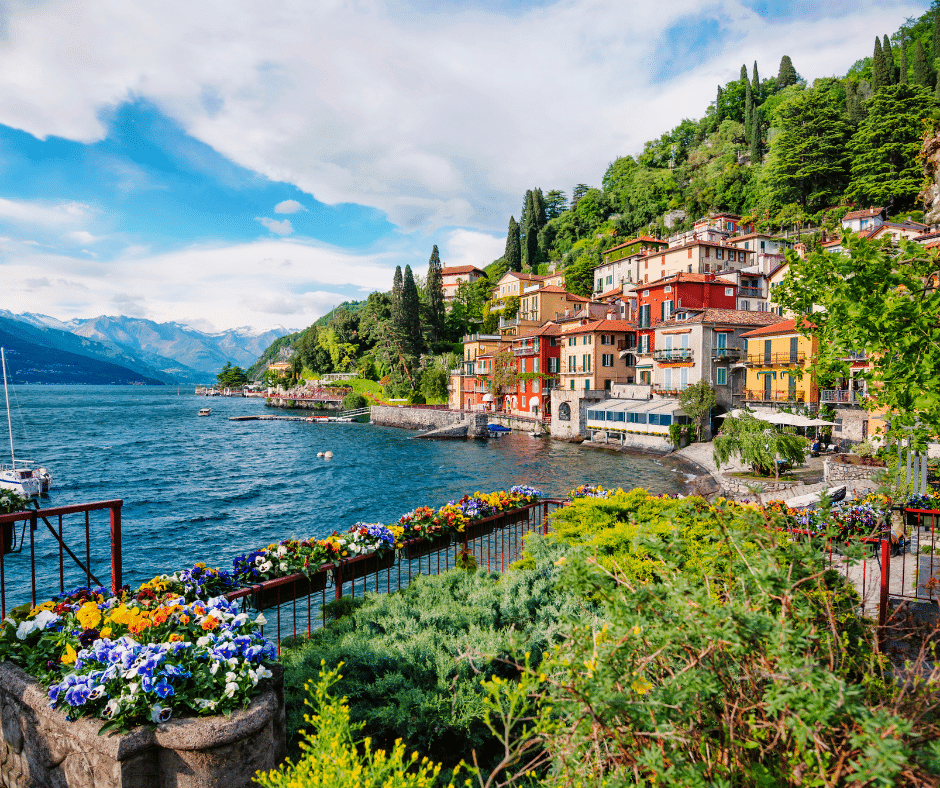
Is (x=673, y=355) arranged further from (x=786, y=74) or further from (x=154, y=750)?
(x=786, y=74)

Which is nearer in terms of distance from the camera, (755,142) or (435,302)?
(755,142)

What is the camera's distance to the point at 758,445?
78.5 feet

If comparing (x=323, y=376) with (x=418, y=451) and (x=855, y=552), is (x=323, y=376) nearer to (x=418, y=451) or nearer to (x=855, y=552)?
(x=418, y=451)

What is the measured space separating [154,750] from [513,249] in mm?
92590

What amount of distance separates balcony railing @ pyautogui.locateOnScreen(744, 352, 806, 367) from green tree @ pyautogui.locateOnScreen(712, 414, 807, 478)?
7.58 metres

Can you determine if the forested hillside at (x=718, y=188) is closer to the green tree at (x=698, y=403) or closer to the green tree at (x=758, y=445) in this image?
A: the green tree at (x=698, y=403)

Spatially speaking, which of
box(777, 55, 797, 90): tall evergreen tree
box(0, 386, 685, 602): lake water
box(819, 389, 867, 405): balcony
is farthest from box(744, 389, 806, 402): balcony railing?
box(777, 55, 797, 90): tall evergreen tree

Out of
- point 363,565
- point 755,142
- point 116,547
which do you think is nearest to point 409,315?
point 755,142

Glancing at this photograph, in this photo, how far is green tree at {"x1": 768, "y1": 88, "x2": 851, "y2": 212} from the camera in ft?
171

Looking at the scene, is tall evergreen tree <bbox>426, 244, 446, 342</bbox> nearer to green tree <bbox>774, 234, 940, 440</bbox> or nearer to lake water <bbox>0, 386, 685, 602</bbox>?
lake water <bbox>0, 386, 685, 602</bbox>

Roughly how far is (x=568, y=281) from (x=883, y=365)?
2693 inches

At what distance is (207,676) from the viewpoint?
2.75 m

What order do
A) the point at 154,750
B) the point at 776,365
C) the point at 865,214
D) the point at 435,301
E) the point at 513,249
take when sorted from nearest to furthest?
1. the point at 154,750
2. the point at 776,365
3. the point at 865,214
4. the point at 435,301
5. the point at 513,249

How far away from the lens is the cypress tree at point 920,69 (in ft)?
178
